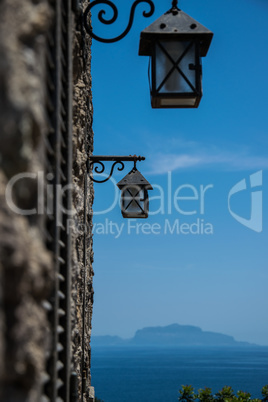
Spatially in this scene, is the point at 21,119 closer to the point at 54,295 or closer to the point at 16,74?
the point at 16,74

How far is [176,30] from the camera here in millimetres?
3730

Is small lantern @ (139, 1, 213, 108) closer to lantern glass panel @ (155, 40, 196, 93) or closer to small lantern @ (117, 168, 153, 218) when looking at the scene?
lantern glass panel @ (155, 40, 196, 93)

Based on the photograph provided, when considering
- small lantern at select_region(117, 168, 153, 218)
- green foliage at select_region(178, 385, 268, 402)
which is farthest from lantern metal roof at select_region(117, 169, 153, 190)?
green foliage at select_region(178, 385, 268, 402)

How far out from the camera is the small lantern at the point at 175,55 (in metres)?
3.76

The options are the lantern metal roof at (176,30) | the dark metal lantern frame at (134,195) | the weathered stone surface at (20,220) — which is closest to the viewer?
the weathered stone surface at (20,220)

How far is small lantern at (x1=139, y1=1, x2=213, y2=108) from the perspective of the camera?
3756 mm

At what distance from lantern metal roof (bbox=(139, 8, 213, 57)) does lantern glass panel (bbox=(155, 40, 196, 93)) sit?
0.17 ft

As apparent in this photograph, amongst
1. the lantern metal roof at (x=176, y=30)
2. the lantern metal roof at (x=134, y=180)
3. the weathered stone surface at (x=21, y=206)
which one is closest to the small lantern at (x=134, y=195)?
the lantern metal roof at (x=134, y=180)

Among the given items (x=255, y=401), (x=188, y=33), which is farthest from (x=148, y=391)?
(x=188, y=33)

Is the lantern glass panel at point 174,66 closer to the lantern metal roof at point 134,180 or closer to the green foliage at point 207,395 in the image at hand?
the lantern metal roof at point 134,180

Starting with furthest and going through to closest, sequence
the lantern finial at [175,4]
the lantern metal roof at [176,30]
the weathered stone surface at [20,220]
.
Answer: the lantern finial at [175,4]
the lantern metal roof at [176,30]
the weathered stone surface at [20,220]

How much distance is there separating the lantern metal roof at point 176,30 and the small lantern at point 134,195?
3.82 m

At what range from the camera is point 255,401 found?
9.69 meters

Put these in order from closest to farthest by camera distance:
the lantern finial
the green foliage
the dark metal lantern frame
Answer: the lantern finial
the dark metal lantern frame
the green foliage
